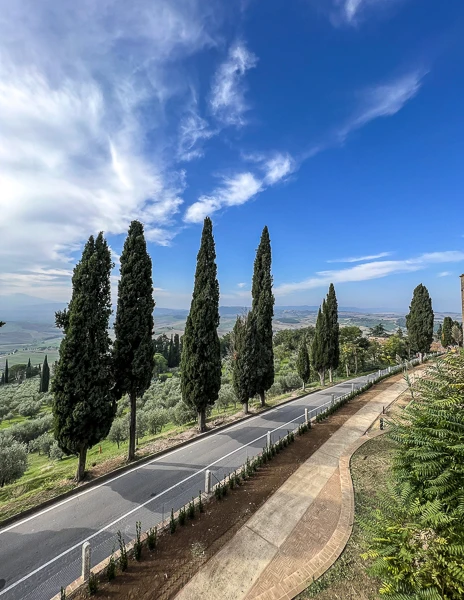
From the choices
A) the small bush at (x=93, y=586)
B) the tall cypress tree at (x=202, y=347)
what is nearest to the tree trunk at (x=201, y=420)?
the tall cypress tree at (x=202, y=347)

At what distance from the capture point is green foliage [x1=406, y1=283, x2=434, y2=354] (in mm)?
32469

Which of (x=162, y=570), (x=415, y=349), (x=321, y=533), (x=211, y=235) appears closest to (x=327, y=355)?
(x=415, y=349)

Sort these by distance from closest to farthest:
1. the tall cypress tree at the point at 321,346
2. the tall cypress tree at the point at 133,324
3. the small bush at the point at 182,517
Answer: the small bush at the point at 182,517 → the tall cypress tree at the point at 133,324 → the tall cypress tree at the point at 321,346

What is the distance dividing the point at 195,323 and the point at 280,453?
7730 millimetres

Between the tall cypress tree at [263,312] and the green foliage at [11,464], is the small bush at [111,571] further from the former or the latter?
the green foliage at [11,464]

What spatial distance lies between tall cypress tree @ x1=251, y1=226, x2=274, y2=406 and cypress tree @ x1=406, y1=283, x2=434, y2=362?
72.2 ft

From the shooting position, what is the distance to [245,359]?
19.1 metres

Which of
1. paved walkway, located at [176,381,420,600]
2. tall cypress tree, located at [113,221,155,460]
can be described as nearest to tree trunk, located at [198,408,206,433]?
tall cypress tree, located at [113,221,155,460]

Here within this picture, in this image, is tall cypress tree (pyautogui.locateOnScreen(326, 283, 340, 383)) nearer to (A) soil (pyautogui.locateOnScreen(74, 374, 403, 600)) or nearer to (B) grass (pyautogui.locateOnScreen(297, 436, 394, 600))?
(A) soil (pyautogui.locateOnScreen(74, 374, 403, 600))

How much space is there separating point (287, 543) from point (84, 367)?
8.43 metres

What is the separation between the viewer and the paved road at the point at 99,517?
19.7 feet

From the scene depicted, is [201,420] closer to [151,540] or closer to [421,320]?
[151,540]

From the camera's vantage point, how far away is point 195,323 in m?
15.6

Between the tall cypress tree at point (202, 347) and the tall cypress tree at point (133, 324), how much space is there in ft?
9.98
